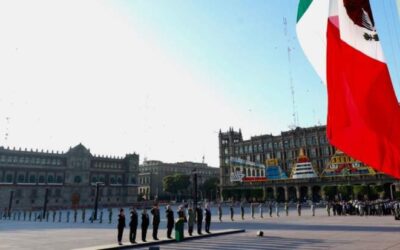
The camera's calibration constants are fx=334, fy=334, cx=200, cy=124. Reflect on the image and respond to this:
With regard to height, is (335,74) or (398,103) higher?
(335,74)

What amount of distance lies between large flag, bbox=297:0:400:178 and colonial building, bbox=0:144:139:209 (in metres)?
72.8

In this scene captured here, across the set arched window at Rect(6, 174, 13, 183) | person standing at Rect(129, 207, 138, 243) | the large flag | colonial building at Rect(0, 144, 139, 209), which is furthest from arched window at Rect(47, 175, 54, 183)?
the large flag

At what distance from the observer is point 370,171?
73000 mm

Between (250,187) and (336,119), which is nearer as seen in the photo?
(336,119)

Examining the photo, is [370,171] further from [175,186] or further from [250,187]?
[175,186]

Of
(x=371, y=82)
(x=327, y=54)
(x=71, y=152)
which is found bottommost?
(x=371, y=82)

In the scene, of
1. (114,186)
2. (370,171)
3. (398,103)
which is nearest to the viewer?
(398,103)

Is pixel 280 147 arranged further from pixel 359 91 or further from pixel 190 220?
pixel 359 91

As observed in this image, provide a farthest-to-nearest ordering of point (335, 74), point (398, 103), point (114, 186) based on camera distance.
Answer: point (114, 186)
point (335, 74)
point (398, 103)

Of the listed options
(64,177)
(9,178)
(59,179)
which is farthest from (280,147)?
(9,178)

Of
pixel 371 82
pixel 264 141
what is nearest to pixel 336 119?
pixel 371 82

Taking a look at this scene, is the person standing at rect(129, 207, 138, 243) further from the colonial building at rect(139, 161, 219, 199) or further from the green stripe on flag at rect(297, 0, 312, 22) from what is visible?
the colonial building at rect(139, 161, 219, 199)

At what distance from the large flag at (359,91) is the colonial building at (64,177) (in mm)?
72778

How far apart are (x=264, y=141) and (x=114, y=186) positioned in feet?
154
